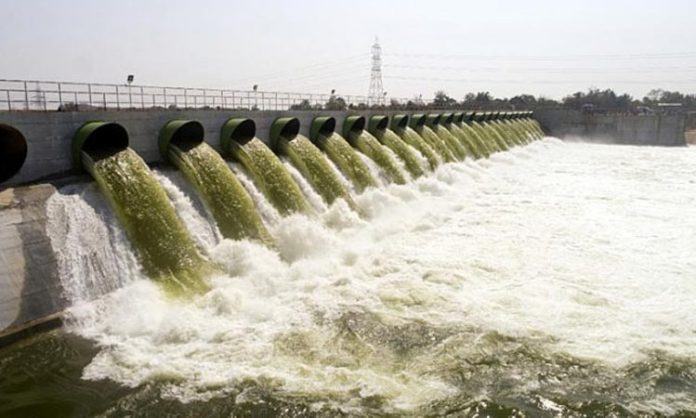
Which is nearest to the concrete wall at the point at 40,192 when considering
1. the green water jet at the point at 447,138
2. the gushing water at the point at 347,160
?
the gushing water at the point at 347,160

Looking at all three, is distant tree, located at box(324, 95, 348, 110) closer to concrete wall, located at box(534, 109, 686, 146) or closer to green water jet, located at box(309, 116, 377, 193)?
green water jet, located at box(309, 116, 377, 193)

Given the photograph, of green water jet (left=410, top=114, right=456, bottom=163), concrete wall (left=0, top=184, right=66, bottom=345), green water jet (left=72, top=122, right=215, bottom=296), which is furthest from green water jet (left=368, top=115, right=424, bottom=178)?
concrete wall (left=0, top=184, right=66, bottom=345)

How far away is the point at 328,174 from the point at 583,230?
894 centimetres

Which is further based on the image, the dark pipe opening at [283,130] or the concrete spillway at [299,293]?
the dark pipe opening at [283,130]

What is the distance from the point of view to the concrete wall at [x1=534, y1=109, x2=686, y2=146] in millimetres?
55688

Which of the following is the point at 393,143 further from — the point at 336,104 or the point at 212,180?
the point at 212,180

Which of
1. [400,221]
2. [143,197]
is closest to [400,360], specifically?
[143,197]

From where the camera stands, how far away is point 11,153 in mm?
11727

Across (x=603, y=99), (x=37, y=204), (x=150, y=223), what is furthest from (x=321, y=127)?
(x=603, y=99)

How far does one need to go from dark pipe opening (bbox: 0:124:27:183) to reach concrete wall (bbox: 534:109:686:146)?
59124 millimetres

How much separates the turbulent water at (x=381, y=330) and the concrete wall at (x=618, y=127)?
4711cm

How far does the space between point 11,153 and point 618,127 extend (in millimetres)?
60891

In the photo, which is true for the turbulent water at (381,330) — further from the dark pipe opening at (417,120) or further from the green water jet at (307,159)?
the dark pipe opening at (417,120)

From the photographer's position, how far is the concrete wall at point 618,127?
55.7m
